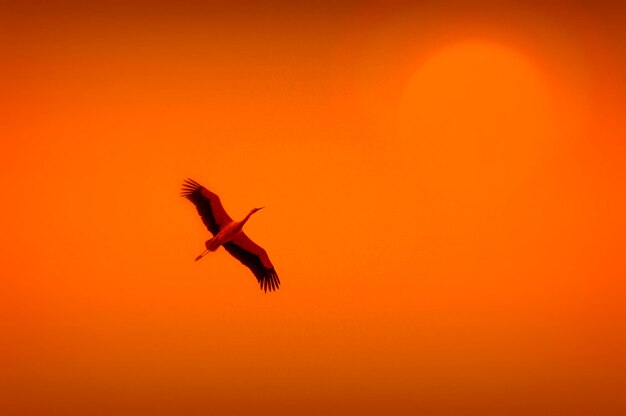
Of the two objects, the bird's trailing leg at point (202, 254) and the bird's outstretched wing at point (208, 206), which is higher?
the bird's outstretched wing at point (208, 206)

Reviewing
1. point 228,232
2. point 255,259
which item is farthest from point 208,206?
point 255,259

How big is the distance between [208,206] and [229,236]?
126mm

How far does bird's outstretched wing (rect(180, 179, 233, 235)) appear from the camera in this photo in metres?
3.05

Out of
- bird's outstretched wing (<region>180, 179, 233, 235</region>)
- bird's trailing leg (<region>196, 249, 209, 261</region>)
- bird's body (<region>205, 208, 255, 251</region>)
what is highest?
bird's outstretched wing (<region>180, 179, 233, 235</region>)

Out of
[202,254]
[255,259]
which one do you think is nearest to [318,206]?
[255,259]

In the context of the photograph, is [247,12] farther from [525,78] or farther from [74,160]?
[525,78]

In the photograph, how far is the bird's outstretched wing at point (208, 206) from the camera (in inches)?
120

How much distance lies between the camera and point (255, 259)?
10.2ft

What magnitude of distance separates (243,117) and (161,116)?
0.29 metres

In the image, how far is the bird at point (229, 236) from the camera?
3.06m

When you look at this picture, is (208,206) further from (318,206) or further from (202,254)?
(318,206)

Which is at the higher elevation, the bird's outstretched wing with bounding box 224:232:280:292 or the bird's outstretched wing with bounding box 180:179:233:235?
the bird's outstretched wing with bounding box 180:179:233:235

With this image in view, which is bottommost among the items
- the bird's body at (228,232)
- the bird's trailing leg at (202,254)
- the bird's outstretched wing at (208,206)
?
the bird's trailing leg at (202,254)

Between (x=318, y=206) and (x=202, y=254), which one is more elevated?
(x=318, y=206)
